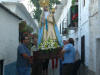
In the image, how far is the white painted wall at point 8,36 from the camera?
19.7 ft

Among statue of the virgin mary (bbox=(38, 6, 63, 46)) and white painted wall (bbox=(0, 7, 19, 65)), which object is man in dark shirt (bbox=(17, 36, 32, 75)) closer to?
white painted wall (bbox=(0, 7, 19, 65))

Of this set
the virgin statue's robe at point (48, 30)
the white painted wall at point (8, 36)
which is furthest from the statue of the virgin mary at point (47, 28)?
the white painted wall at point (8, 36)

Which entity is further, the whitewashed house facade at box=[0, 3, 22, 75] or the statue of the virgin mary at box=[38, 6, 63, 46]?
the statue of the virgin mary at box=[38, 6, 63, 46]

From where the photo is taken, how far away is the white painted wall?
19.7 ft

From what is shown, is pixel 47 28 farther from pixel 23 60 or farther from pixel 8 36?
pixel 23 60

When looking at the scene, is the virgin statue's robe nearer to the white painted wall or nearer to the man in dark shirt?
the white painted wall

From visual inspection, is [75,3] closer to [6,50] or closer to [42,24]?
[42,24]

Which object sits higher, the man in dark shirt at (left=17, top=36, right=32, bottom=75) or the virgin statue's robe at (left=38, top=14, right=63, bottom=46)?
the virgin statue's robe at (left=38, top=14, right=63, bottom=46)

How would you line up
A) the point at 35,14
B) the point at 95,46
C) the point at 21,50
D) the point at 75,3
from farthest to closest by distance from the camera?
the point at 35,14 → the point at 75,3 → the point at 95,46 → the point at 21,50

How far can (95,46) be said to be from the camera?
769cm

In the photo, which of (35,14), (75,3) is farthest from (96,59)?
(35,14)

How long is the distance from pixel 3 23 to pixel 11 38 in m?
1.11

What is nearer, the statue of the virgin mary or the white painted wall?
the white painted wall

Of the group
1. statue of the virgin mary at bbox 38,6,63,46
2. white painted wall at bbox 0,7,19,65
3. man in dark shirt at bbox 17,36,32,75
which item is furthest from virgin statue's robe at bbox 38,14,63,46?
man in dark shirt at bbox 17,36,32,75
